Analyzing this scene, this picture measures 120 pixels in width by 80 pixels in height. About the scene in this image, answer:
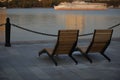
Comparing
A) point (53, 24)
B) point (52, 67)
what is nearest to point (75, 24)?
point (53, 24)

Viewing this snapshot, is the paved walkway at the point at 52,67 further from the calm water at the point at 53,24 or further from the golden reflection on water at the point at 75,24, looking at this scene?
the golden reflection on water at the point at 75,24

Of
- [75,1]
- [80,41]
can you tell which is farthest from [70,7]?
[80,41]

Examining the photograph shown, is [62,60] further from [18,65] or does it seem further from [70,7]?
[70,7]

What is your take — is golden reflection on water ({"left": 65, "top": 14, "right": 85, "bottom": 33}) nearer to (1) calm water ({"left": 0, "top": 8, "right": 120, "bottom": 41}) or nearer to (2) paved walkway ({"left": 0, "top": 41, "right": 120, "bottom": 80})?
(1) calm water ({"left": 0, "top": 8, "right": 120, "bottom": 41})

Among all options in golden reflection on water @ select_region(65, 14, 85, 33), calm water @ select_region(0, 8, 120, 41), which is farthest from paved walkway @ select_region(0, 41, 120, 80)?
golden reflection on water @ select_region(65, 14, 85, 33)

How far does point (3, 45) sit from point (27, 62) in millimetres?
3337

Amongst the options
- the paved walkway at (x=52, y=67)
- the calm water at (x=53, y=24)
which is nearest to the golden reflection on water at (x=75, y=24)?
the calm water at (x=53, y=24)

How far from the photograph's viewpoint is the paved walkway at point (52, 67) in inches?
321

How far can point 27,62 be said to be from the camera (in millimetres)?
9750

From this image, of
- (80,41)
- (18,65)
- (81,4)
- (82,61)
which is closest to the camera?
(18,65)

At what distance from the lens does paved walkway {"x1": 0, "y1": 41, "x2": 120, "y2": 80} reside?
26.8 feet

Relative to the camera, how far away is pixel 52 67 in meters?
9.12

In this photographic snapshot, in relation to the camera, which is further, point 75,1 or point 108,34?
point 75,1

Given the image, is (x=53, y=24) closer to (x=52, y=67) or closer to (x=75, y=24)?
(x=75, y=24)
